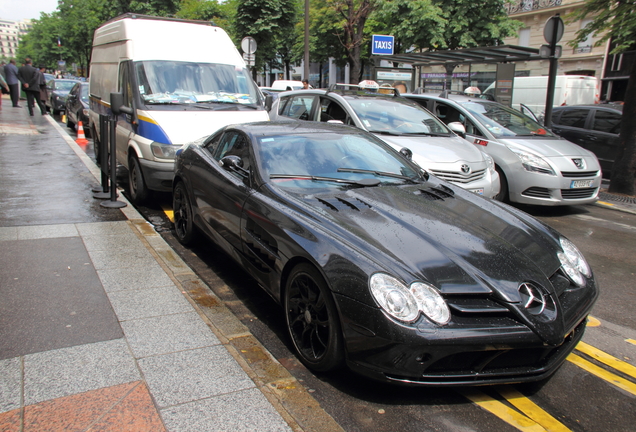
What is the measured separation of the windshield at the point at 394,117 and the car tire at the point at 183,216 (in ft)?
10.5

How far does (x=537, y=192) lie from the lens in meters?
7.96

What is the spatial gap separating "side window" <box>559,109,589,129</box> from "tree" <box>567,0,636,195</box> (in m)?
1.78

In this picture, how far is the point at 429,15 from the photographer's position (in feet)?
72.1

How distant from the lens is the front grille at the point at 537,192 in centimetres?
790

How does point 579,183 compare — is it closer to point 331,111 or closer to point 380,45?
point 331,111

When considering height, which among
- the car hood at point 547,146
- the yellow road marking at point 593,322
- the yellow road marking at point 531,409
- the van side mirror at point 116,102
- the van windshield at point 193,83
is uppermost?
the van windshield at point 193,83

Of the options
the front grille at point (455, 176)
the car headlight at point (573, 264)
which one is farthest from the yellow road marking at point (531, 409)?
the front grille at point (455, 176)

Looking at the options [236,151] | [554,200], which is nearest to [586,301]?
[236,151]

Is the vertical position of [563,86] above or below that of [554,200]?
above

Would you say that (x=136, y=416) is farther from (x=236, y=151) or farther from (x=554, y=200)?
(x=554, y=200)

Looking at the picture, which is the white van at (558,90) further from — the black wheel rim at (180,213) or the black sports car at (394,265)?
the black sports car at (394,265)

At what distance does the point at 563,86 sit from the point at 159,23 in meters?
17.4

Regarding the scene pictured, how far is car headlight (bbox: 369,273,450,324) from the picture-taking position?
271cm

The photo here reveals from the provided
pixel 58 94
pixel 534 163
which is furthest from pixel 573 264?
pixel 58 94
